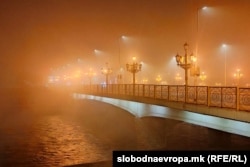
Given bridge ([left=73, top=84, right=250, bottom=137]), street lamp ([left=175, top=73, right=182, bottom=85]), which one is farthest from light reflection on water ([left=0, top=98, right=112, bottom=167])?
street lamp ([left=175, top=73, right=182, bottom=85])

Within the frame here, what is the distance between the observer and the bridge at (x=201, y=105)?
17.0 m

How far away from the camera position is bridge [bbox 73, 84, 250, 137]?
1702 cm

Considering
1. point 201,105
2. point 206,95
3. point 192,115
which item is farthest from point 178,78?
point 201,105

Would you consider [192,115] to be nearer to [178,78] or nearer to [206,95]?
[206,95]

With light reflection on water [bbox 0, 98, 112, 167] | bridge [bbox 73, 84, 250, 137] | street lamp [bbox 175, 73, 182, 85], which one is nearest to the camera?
bridge [bbox 73, 84, 250, 137]

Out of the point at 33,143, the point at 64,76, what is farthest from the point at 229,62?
the point at 64,76

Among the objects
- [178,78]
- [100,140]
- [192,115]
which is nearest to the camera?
[192,115]

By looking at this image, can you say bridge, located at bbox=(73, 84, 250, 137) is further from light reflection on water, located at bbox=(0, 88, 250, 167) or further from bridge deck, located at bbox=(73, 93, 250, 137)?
light reflection on water, located at bbox=(0, 88, 250, 167)

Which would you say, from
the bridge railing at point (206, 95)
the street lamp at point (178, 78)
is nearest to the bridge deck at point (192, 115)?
the bridge railing at point (206, 95)

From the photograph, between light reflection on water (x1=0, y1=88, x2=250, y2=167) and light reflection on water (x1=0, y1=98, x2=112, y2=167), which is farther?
light reflection on water (x1=0, y1=98, x2=112, y2=167)

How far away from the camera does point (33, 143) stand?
3272 centimetres

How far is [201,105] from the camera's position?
20.6m

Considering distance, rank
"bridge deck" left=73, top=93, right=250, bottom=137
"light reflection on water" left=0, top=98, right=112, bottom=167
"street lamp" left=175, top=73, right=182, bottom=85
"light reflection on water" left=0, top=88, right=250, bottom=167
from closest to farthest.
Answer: "bridge deck" left=73, top=93, right=250, bottom=137 → "light reflection on water" left=0, top=88, right=250, bottom=167 → "light reflection on water" left=0, top=98, right=112, bottom=167 → "street lamp" left=175, top=73, right=182, bottom=85

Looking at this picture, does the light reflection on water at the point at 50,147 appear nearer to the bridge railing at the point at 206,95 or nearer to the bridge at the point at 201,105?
the bridge at the point at 201,105
